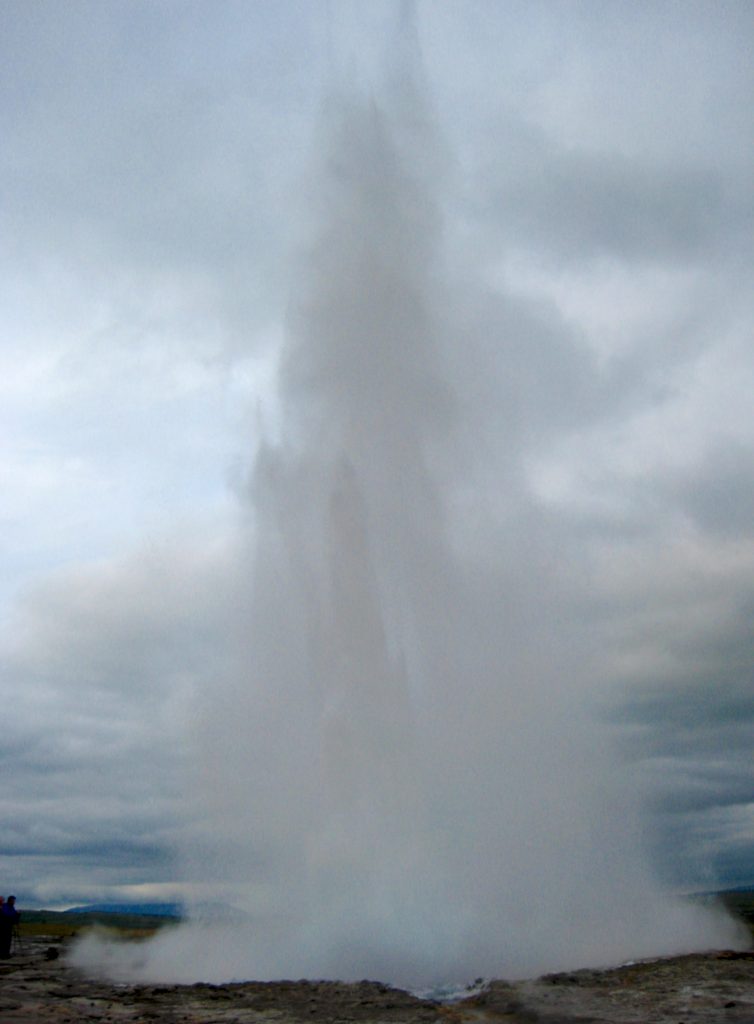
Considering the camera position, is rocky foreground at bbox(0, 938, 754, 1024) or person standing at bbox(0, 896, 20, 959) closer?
rocky foreground at bbox(0, 938, 754, 1024)

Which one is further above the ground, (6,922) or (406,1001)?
(6,922)

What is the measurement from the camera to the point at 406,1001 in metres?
17.7

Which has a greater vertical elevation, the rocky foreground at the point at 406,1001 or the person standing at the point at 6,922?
the person standing at the point at 6,922

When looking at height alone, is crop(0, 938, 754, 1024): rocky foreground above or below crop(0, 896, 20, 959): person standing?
below

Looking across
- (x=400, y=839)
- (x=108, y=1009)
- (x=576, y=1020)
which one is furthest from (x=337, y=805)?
(x=576, y=1020)

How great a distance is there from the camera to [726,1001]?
56.7 ft

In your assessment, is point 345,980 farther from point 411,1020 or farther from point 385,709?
point 385,709

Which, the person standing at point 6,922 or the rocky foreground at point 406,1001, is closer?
A: the rocky foreground at point 406,1001

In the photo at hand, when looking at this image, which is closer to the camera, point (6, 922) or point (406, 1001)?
point (406, 1001)

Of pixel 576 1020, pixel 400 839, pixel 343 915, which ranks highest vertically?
pixel 400 839

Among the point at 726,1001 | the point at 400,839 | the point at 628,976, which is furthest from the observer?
the point at 400,839

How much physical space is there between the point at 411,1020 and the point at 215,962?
10217 millimetres

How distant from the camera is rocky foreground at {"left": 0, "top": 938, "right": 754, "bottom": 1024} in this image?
16.0m

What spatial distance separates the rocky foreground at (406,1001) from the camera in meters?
16.0
